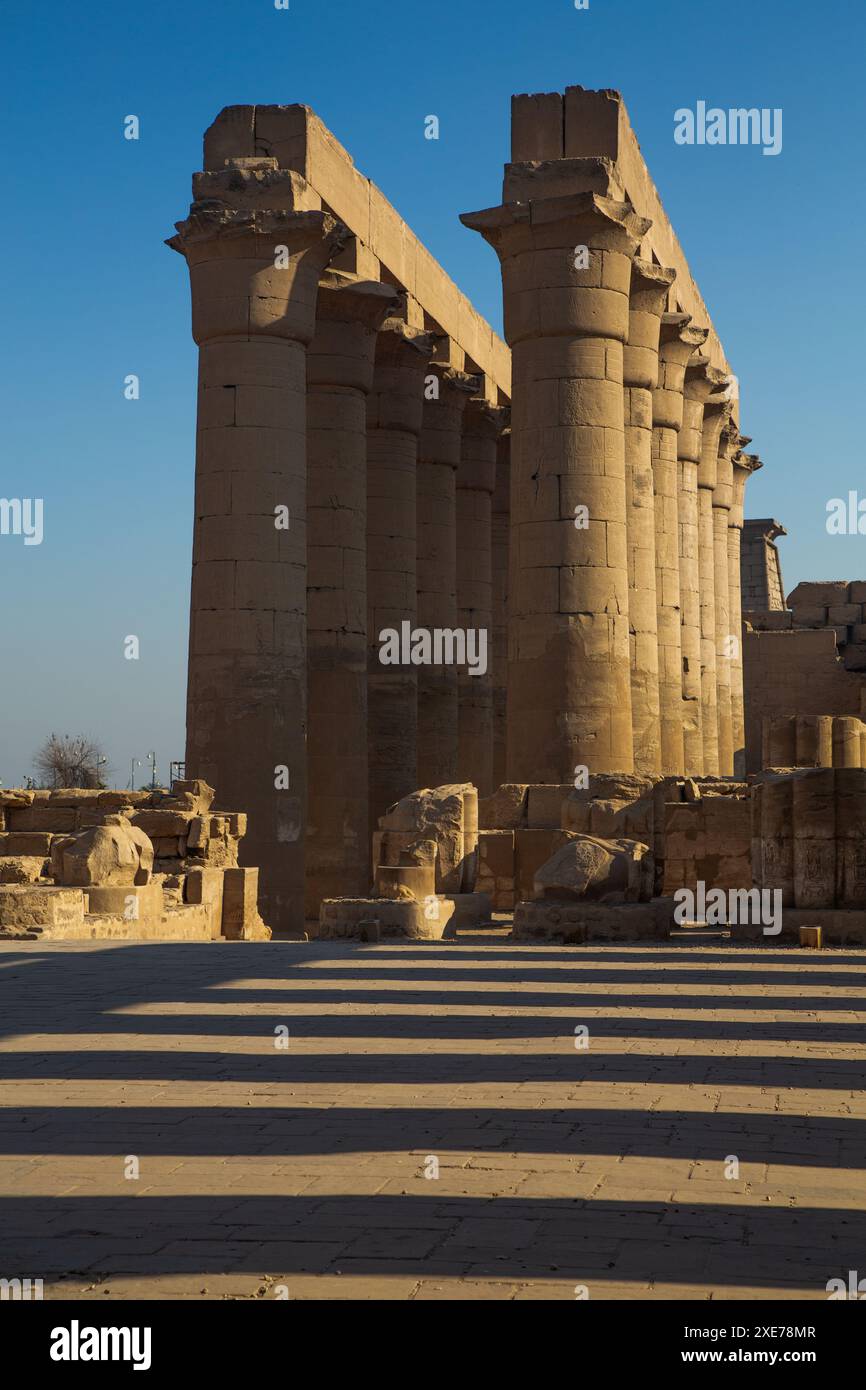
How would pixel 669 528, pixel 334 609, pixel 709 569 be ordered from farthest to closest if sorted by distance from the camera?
pixel 709 569
pixel 669 528
pixel 334 609

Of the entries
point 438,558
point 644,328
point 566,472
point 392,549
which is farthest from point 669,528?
point 566,472

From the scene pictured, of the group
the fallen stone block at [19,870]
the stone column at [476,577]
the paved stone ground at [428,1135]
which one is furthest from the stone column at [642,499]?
the paved stone ground at [428,1135]

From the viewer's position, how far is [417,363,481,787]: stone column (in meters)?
34.5

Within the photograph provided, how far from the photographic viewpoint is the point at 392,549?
31.3 meters

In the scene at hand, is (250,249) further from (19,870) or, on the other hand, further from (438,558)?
(438,558)

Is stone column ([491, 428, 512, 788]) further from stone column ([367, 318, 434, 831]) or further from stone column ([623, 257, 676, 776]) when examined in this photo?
stone column ([623, 257, 676, 776])

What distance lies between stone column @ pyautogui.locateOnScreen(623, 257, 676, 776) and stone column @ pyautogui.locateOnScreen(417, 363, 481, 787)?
5892 millimetres

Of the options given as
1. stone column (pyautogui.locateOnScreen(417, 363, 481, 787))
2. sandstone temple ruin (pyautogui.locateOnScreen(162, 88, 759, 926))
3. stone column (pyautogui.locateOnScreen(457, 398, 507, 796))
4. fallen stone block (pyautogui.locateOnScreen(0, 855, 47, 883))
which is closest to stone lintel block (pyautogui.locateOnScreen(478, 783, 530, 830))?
sandstone temple ruin (pyautogui.locateOnScreen(162, 88, 759, 926))

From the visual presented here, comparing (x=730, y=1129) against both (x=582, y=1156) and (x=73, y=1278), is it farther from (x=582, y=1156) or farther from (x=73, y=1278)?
(x=73, y=1278)

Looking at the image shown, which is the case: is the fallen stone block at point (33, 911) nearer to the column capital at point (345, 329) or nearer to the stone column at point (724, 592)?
the column capital at point (345, 329)

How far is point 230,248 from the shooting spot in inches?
894

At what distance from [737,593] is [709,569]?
4255 millimetres

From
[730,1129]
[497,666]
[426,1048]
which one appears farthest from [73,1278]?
[497,666]
